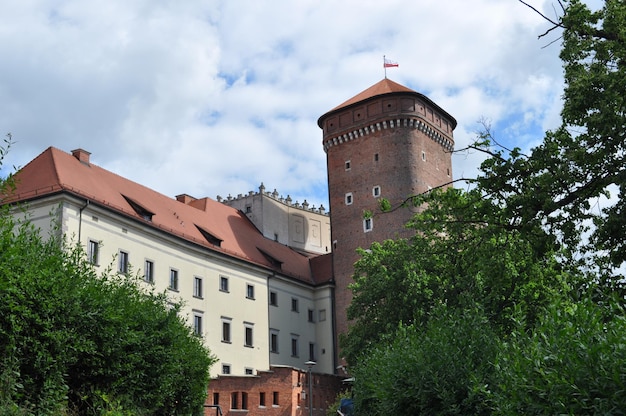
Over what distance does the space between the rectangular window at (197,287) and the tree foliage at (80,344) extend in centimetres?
2306

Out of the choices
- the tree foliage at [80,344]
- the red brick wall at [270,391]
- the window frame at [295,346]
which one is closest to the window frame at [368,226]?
the window frame at [295,346]

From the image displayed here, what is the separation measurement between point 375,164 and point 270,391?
760 inches

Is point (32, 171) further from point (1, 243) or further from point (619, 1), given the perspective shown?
point (619, 1)

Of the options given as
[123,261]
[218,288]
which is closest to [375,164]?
[218,288]

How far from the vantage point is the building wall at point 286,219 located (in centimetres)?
6462

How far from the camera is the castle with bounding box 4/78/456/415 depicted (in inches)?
1704

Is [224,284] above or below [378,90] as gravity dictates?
below

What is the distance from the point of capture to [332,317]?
188 feet

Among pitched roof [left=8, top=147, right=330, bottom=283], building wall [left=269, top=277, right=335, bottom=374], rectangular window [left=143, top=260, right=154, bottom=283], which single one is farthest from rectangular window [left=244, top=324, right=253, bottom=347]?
rectangular window [left=143, top=260, right=154, bottom=283]

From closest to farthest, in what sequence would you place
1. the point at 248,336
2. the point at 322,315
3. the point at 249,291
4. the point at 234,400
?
1. the point at 234,400
2. the point at 248,336
3. the point at 249,291
4. the point at 322,315

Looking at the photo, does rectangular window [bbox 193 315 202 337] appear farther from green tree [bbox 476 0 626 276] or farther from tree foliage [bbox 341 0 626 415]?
green tree [bbox 476 0 626 276]

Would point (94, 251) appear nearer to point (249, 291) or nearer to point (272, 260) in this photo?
point (249, 291)

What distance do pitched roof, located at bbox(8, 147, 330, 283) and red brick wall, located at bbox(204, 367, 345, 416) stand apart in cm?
963

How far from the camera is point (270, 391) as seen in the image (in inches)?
1738
